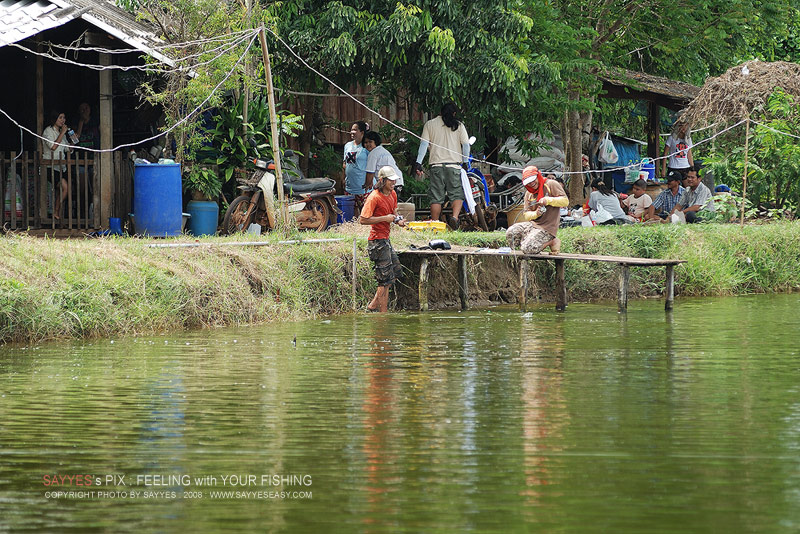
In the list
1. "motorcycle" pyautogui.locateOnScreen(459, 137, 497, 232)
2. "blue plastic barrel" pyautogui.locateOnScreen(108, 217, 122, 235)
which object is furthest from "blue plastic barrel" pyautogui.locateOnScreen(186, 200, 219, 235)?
"motorcycle" pyautogui.locateOnScreen(459, 137, 497, 232)

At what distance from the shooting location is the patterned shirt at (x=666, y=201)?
21156 mm

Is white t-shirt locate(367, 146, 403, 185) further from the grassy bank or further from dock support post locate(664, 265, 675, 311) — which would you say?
dock support post locate(664, 265, 675, 311)

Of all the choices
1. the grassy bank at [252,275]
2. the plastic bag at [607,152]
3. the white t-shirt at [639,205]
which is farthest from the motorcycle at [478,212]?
the plastic bag at [607,152]

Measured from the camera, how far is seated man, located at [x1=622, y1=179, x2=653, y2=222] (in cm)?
2159

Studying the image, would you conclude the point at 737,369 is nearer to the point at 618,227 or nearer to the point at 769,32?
the point at 618,227

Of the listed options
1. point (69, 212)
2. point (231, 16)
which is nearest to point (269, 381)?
point (69, 212)

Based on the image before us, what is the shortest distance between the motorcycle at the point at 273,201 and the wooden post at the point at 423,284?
2143 mm

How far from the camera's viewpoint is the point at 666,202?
21.2m

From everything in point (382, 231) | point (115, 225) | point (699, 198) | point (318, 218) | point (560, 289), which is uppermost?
point (699, 198)

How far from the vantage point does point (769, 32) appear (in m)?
26.7

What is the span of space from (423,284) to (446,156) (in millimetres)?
3849

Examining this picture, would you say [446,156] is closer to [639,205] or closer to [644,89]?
[639,205]

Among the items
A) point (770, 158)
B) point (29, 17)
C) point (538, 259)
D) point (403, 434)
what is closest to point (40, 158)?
point (29, 17)

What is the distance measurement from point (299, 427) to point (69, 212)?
963 centimetres
